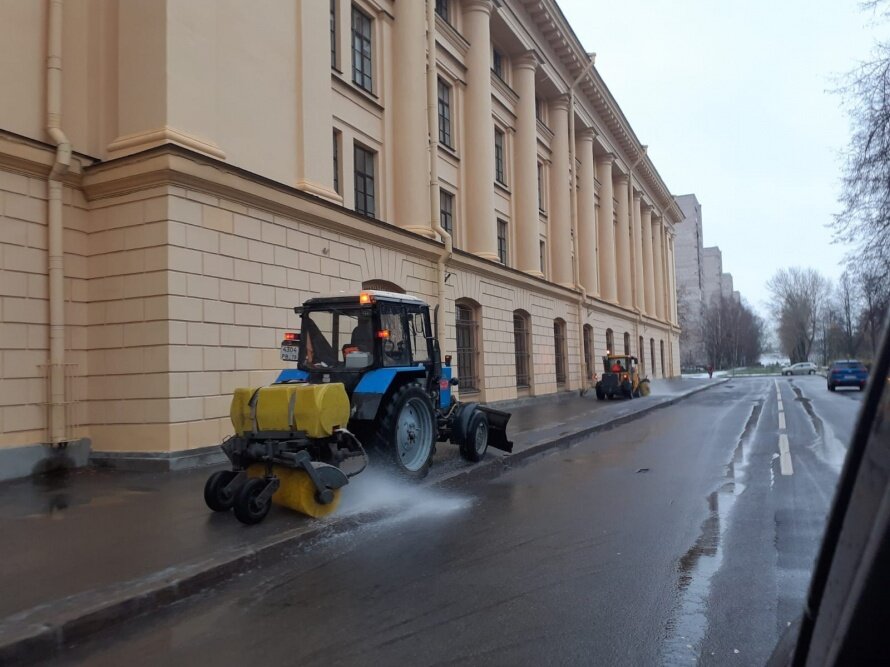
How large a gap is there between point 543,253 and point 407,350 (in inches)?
788

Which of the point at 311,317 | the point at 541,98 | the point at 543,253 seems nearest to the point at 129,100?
the point at 311,317

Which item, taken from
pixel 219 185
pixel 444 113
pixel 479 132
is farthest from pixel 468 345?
pixel 219 185

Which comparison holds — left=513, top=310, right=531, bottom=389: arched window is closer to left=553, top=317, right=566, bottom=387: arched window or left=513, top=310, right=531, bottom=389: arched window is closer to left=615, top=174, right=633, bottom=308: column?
left=553, top=317, right=566, bottom=387: arched window

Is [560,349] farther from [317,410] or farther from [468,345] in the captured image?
[317,410]

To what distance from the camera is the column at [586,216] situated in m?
31.3

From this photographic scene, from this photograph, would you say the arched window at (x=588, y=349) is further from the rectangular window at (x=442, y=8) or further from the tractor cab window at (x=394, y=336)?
the tractor cab window at (x=394, y=336)

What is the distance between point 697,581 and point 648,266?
44.3 m

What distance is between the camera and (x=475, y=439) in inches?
389

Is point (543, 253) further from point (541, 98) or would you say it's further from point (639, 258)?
point (639, 258)

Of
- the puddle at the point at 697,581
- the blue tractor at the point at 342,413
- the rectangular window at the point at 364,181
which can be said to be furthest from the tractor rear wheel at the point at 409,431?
the rectangular window at the point at 364,181

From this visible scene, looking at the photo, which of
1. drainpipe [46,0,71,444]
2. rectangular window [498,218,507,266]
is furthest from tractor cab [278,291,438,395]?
rectangular window [498,218,507,266]

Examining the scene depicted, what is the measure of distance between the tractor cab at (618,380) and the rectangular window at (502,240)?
6.11m

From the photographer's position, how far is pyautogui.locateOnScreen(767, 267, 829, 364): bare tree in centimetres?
8862

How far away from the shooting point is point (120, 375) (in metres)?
9.89
